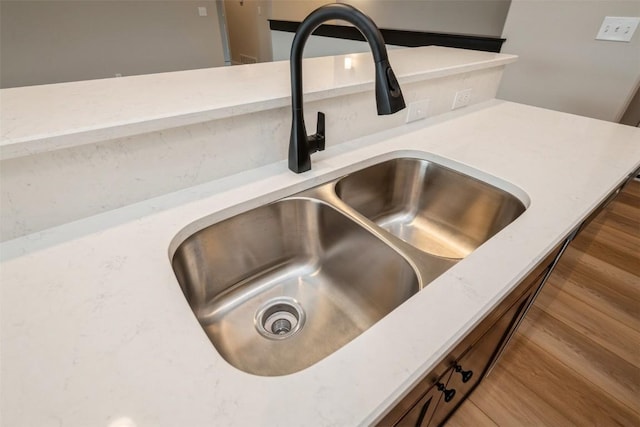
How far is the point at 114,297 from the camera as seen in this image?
0.48 metres

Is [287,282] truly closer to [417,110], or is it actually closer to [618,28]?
[417,110]

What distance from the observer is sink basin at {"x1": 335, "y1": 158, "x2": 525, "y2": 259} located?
0.87 meters

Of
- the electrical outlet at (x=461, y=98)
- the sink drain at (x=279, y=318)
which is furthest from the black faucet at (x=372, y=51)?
the electrical outlet at (x=461, y=98)

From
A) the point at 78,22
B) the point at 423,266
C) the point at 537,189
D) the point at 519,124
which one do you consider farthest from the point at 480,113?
the point at 78,22

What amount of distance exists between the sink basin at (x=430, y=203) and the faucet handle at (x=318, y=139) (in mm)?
114

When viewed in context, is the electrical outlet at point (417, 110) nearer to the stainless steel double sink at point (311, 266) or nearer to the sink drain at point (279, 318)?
the stainless steel double sink at point (311, 266)

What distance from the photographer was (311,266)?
2.74ft

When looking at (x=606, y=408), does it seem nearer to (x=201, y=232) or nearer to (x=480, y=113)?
(x=480, y=113)

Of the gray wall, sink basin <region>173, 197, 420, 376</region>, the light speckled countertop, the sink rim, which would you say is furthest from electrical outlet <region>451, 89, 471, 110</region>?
the gray wall

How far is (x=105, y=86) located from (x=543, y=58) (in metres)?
2.49

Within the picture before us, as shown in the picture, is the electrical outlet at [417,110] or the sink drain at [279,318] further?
the electrical outlet at [417,110]

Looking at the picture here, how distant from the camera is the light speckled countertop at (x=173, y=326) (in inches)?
13.9

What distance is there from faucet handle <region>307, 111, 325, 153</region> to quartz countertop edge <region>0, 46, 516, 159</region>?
0.22 ft

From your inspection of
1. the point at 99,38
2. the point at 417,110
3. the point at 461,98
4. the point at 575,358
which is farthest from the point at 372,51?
the point at 99,38
